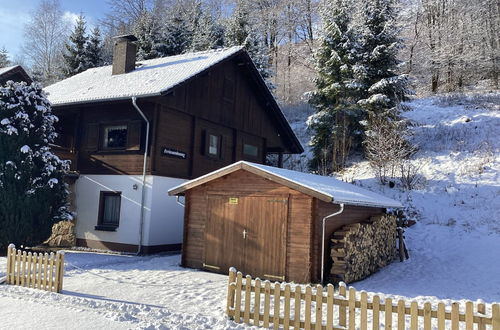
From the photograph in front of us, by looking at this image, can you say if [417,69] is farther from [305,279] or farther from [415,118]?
[305,279]

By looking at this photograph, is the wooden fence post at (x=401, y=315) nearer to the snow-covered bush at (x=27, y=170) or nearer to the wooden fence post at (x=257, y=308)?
the wooden fence post at (x=257, y=308)

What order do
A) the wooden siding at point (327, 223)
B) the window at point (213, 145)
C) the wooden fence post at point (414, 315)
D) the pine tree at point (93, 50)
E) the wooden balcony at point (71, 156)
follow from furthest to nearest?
the pine tree at point (93, 50), the window at point (213, 145), the wooden balcony at point (71, 156), the wooden siding at point (327, 223), the wooden fence post at point (414, 315)

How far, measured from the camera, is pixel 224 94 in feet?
61.4

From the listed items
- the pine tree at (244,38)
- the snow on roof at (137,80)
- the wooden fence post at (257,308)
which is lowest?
the wooden fence post at (257,308)

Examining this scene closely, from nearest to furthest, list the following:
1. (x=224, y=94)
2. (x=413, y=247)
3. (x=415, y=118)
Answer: (x=413, y=247), (x=224, y=94), (x=415, y=118)

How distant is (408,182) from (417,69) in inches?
A: 674

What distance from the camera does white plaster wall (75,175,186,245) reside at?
1506cm

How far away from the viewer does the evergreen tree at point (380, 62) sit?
21.2 metres

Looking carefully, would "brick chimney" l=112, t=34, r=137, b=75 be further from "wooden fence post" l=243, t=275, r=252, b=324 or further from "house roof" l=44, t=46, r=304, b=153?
"wooden fence post" l=243, t=275, r=252, b=324

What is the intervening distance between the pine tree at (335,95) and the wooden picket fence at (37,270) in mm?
15976

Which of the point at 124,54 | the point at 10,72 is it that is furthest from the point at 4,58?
the point at 124,54

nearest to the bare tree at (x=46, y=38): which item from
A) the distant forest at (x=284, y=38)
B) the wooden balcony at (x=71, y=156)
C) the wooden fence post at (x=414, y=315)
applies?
the distant forest at (x=284, y=38)

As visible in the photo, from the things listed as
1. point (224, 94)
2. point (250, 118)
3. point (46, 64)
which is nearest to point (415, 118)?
point (250, 118)

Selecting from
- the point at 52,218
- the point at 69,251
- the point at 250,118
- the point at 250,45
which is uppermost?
the point at 250,45
